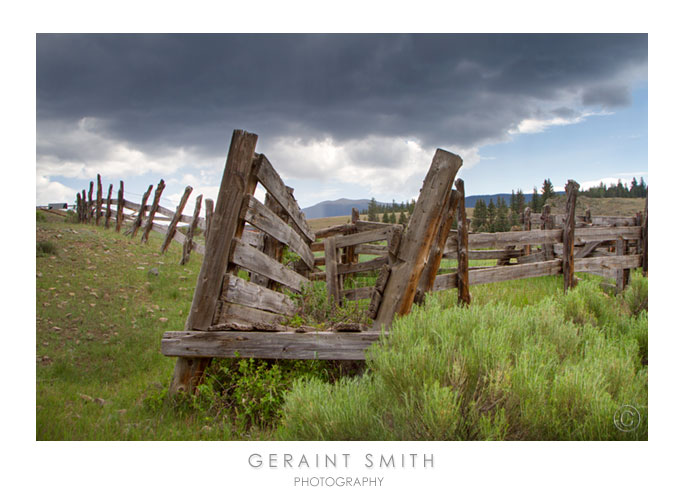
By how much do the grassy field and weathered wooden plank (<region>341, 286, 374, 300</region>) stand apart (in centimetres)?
184

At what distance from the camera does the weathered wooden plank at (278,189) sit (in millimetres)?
4127

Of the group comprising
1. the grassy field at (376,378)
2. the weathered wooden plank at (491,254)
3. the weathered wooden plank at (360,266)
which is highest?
the weathered wooden plank at (491,254)

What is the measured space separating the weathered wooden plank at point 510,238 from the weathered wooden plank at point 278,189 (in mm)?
2651

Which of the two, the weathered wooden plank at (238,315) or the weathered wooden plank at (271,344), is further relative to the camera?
the weathered wooden plank at (238,315)

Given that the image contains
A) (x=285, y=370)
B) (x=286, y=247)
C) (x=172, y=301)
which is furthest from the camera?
(x=172, y=301)

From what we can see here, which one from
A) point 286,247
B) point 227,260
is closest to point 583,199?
point 286,247

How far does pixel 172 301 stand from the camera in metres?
7.05

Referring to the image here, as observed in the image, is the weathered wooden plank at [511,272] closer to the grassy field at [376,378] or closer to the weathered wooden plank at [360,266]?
the weathered wooden plank at [360,266]

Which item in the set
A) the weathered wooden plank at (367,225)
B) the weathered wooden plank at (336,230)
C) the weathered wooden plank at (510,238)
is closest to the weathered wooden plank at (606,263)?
the weathered wooden plank at (510,238)

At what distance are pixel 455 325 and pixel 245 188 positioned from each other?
2.38 m

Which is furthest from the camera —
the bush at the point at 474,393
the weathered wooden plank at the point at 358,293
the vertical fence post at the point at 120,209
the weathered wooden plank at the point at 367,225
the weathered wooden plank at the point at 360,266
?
the vertical fence post at the point at 120,209

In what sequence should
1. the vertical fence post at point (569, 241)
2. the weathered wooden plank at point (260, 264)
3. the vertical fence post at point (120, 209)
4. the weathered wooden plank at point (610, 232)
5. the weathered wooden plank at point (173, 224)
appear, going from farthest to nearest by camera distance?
the vertical fence post at point (120, 209) → the weathered wooden plank at point (173, 224) → the weathered wooden plank at point (610, 232) → the vertical fence post at point (569, 241) → the weathered wooden plank at point (260, 264)
